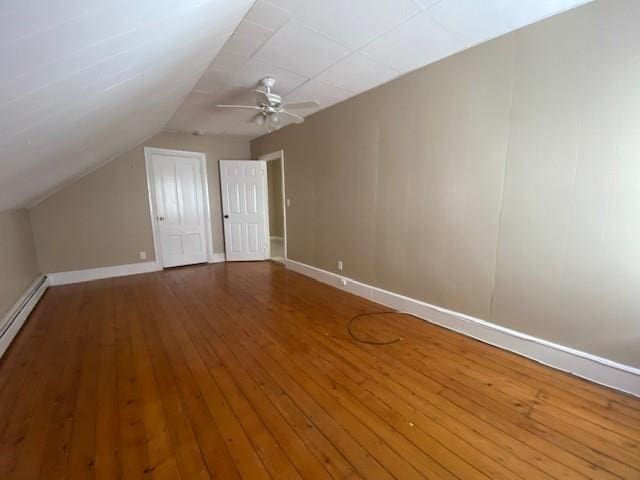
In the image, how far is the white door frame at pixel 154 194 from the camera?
477 cm

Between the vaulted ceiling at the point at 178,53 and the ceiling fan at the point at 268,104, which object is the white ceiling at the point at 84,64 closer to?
the vaulted ceiling at the point at 178,53

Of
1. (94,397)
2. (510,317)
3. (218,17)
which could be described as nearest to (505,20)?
(218,17)

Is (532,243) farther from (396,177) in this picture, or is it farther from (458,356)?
(396,177)

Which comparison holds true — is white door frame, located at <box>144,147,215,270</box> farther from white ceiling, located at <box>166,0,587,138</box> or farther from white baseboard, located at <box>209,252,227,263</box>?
white ceiling, located at <box>166,0,587,138</box>

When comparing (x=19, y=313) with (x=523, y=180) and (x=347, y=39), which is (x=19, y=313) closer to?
(x=347, y=39)

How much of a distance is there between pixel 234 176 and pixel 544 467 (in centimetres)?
551

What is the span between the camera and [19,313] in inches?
112

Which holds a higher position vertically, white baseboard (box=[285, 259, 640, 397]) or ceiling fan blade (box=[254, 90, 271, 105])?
ceiling fan blade (box=[254, 90, 271, 105])

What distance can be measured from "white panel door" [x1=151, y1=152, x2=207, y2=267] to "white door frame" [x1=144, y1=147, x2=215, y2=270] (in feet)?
0.11

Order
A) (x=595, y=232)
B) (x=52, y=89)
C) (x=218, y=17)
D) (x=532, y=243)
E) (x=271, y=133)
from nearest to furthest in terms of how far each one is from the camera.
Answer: (x=52, y=89) → (x=218, y=17) → (x=595, y=232) → (x=532, y=243) → (x=271, y=133)

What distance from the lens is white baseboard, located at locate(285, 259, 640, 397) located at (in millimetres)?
1787

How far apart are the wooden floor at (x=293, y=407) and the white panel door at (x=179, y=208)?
2405mm

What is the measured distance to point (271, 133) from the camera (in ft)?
16.8

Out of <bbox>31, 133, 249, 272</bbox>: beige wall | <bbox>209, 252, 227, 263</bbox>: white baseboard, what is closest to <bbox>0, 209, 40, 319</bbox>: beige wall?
<bbox>31, 133, 249, 272</bbox>: beige wall
